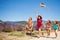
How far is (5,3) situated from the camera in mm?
2832

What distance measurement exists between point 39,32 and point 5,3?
857mm

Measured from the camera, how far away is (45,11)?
282 centimetres

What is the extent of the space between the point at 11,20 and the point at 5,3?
1.14 feet

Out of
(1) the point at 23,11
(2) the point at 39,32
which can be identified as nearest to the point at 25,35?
(2) the point at 39,32

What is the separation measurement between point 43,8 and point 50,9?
5.8 inches

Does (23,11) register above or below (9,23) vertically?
above

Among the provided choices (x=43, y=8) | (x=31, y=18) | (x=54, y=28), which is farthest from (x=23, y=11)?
(x=54, y=28)

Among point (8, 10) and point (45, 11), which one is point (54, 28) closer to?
point (45, 11)

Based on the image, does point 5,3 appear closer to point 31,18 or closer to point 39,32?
point 31,18

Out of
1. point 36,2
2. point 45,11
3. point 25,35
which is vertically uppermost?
point 36,2

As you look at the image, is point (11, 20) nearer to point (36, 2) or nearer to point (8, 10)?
point (8, 10)

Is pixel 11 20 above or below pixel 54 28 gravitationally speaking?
above

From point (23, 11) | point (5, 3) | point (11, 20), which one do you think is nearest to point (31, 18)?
point (23, 11)

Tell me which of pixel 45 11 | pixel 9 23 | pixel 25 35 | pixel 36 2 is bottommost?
pixel 25 35
